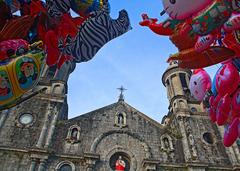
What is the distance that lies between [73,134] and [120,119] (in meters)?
3.29

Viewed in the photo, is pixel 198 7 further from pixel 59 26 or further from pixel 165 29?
pixel 59 26

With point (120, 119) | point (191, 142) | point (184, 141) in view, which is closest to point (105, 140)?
point (120, 119)

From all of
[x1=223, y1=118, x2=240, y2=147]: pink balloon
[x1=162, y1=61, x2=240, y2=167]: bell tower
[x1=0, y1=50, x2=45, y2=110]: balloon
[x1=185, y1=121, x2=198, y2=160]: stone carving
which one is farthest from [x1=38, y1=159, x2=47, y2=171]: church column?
[x1=223, y1=118, x2=240, y2=147]: pink balloon

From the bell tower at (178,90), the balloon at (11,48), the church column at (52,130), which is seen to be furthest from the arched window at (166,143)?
the balloon at (11,48)

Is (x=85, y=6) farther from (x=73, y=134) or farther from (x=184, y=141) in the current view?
(x=184, y=141)

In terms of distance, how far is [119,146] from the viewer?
563 inches

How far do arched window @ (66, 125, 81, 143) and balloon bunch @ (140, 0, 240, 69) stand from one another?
1071 cm

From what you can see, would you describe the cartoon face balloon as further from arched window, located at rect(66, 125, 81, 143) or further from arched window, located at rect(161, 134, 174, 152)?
arched window, located at rect(161, 134, 174, 152)

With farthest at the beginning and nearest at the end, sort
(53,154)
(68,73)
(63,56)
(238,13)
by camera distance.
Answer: (68,73)
(53,154)
(63,56)
(238,13)

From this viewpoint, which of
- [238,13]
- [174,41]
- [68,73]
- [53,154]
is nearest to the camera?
[238,13]

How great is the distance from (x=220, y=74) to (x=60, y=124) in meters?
12.1

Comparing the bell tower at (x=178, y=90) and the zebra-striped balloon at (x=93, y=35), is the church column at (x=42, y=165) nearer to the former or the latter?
the zebra-striped balloon at (x=93, y=35)

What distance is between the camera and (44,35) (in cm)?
467

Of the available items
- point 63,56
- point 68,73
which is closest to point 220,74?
point 63,56
